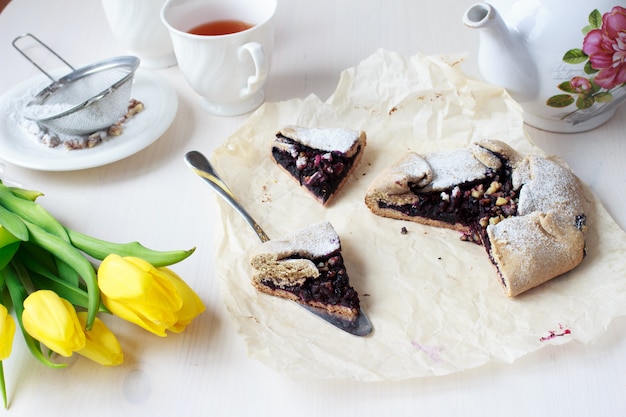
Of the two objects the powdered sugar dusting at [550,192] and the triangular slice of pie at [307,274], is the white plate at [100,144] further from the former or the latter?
the powdered sugar dusting at [550,192]

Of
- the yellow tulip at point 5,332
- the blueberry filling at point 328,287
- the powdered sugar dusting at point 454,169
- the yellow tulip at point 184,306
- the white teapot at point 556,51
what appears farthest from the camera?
the powdered sugar dusting at point 454,169

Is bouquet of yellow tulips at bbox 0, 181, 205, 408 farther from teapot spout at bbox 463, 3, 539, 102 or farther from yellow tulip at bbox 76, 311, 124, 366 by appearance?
teapot spout at bbox 463, 3, 539, 102

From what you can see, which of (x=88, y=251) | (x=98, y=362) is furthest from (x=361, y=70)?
(x=98, y=362)

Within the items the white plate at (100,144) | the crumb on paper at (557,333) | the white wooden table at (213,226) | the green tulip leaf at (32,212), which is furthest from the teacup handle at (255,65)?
the crumb on paper at (557,333)

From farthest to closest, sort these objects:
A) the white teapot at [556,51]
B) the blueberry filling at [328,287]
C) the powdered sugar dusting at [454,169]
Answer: the powdered sugar dusting at [454,169], the white teapot at [556,51], the blueberry filling at [328,287]

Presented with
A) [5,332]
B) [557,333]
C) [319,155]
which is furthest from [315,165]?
[5,332]

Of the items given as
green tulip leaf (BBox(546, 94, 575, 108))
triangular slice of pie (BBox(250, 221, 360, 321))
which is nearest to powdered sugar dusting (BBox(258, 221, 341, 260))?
triangular slice of pie (BBox(250, 221, 360, 321))

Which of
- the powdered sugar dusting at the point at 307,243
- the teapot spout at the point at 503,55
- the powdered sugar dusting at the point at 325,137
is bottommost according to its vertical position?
the powdered sugar dusting at the point at 307,243
